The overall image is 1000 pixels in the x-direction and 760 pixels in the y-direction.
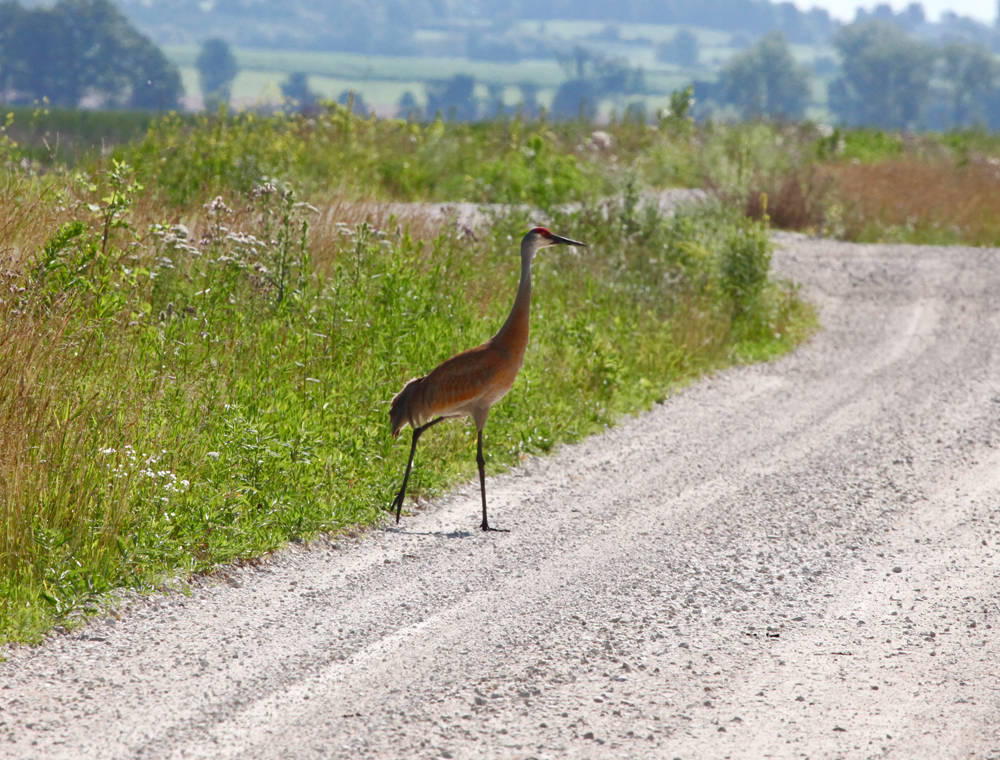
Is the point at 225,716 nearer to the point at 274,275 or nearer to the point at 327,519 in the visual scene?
the point at 327,519

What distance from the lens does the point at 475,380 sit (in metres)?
6.50

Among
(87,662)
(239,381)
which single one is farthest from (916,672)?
(239,381)

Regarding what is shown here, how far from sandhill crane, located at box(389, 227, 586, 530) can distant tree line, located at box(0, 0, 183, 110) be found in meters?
110

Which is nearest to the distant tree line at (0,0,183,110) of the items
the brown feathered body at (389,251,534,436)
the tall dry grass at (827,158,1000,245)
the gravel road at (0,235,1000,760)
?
the tall dry grass at (827,158,1000,245)

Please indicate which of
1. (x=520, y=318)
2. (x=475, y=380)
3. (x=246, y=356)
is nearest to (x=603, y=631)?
(x=475, y=380)

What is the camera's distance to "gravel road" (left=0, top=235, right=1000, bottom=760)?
158 inches

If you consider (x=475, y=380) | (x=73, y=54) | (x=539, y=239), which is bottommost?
(x=475, y=380)

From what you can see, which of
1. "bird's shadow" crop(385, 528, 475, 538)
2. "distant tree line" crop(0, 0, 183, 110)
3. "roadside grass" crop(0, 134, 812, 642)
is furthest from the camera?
"distant tree line" crop(0, 0, 183, 110)

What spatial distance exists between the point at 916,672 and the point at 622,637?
1.40 metres

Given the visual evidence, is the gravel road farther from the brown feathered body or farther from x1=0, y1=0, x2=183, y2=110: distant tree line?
x1=0, y1=0, x2=183, y2=110: distant tree line

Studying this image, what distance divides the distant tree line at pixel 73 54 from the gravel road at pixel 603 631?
10995 cm

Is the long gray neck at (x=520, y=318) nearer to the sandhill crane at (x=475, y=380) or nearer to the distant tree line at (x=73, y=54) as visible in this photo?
the sandhill crane at (x=475, y=380)

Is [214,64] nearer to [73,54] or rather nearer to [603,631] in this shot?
[73,54]

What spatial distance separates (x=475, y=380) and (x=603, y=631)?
205 cm
